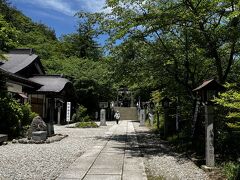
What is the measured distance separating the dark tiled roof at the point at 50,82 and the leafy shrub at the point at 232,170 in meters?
20.9

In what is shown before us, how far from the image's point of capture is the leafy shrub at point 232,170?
696 centimetres

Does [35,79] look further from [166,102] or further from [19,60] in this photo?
[166,102]

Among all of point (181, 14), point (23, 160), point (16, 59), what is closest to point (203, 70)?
point (181, 14)

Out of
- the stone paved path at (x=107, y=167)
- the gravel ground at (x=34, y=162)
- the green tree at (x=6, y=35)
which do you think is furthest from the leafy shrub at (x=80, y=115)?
the stone paved path at (x=107, y=167)

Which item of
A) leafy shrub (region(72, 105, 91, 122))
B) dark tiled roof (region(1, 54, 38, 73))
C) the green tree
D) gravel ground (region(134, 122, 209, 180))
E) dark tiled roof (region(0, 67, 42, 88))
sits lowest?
gravel ground (region(134, 122, 209, 180))

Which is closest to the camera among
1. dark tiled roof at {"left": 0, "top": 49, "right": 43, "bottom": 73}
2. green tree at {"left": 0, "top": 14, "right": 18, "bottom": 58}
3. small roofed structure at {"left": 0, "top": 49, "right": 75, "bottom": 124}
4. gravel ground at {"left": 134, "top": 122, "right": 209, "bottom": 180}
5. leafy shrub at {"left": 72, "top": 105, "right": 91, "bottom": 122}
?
gravel ground at {"left": 134, "top": 122, "right": 209, "bottom": 180}

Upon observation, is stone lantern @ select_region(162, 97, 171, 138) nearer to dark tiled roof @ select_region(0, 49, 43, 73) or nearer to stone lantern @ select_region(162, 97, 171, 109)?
stone lantern @ select_region(162, 97, 171, 109)

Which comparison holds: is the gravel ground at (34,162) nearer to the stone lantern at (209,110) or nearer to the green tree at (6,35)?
the stone lantern at (209,110)

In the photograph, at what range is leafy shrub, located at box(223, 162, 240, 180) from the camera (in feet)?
22.8

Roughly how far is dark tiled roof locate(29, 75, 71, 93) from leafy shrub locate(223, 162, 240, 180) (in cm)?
2089

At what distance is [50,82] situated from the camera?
29391 millimetres

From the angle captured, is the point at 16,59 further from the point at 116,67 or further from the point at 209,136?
the point at 209,136

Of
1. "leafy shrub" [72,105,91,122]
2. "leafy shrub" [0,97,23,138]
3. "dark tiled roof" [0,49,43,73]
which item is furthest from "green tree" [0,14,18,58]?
"leafy shrub" [72,105,91,122]

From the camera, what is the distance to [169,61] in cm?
1263
